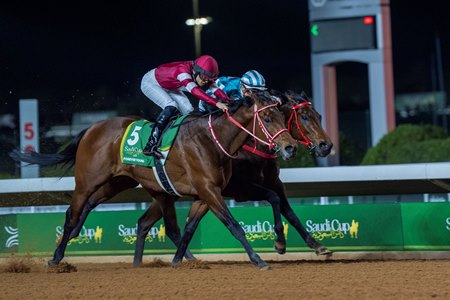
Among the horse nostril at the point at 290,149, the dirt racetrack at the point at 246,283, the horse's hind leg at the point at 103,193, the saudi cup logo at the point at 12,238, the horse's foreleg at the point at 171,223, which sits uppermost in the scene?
the horse nostril at the point at 290,149

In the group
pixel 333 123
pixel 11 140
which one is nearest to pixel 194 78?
pixel 11 140

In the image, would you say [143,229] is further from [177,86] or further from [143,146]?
[177,86]

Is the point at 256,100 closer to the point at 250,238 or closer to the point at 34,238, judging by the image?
the point at 250,238

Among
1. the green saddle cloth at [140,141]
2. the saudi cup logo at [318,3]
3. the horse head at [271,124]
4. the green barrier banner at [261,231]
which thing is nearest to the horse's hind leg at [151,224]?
the green saddle cloth at [140,141]

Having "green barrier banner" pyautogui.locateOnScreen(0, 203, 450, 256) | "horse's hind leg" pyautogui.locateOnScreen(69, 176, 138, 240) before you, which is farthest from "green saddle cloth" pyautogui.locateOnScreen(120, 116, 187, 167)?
"green barrier banner" pyautogui.locateOnScreen(0, 203, 450, 256)

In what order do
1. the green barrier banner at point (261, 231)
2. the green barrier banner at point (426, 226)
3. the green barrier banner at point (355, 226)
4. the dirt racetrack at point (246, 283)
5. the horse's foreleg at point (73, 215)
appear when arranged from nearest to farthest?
the dirt racetrack at point (246, 283), the horse's foreleg at point (73, 215), the green barrier banner at point (426, 226), the green barrier banner at point (261, 231), the green barrier banner at point (355, 226)

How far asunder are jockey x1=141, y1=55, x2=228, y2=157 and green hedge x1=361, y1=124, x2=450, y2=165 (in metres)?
7.12

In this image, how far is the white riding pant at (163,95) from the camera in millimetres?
9453

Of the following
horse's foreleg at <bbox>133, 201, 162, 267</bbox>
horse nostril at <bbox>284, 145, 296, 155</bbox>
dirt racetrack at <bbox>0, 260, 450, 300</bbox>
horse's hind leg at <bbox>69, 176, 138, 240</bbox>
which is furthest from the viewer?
horse's foreleg at <bbox>133, 201, 162, 267</bbox>

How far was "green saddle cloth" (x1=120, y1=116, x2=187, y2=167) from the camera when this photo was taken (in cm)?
917

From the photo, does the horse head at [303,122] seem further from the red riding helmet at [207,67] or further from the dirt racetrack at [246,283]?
the dirt racetrack at [246,283]

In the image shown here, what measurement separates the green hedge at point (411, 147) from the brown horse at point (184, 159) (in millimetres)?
6909

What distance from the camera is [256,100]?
28.6 feet

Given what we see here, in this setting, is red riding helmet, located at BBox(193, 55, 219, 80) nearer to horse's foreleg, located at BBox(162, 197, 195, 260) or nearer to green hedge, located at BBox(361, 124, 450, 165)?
horse's foreleg, located at BBox(162, 197, 195, 260)
